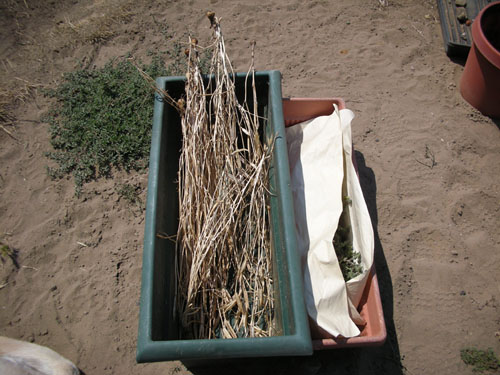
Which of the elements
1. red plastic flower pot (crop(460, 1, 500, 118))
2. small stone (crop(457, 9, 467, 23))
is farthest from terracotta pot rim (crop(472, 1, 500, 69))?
small stone (crop(457, 9, 467, 23))

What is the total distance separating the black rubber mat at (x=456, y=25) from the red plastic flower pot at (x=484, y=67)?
30cm

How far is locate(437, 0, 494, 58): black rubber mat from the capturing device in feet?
10.2

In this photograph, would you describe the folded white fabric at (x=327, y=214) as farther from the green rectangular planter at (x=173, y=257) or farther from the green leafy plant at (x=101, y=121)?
the green leafy plant at (x=101, y=121)

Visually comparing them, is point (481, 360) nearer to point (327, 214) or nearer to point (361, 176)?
point (327, 214)

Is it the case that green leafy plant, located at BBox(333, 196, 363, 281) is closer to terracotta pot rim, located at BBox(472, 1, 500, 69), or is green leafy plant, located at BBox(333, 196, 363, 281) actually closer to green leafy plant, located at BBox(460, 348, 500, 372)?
green leafy plant, located at BBox(460, 348, 500, 372)

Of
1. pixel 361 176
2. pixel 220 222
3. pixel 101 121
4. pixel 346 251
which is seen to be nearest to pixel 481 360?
pixel 346 251

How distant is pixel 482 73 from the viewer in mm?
2715

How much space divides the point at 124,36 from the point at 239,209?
2225mm

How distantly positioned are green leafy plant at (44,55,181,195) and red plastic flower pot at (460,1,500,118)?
238cm

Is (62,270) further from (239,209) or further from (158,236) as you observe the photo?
(239,209)

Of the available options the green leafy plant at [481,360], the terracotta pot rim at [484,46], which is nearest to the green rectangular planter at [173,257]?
the green leafy plant at [481,360]

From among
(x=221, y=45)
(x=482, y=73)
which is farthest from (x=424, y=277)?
(x=221, y=45)

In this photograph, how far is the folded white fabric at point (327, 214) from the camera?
172cm

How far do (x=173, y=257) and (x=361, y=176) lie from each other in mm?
1487
